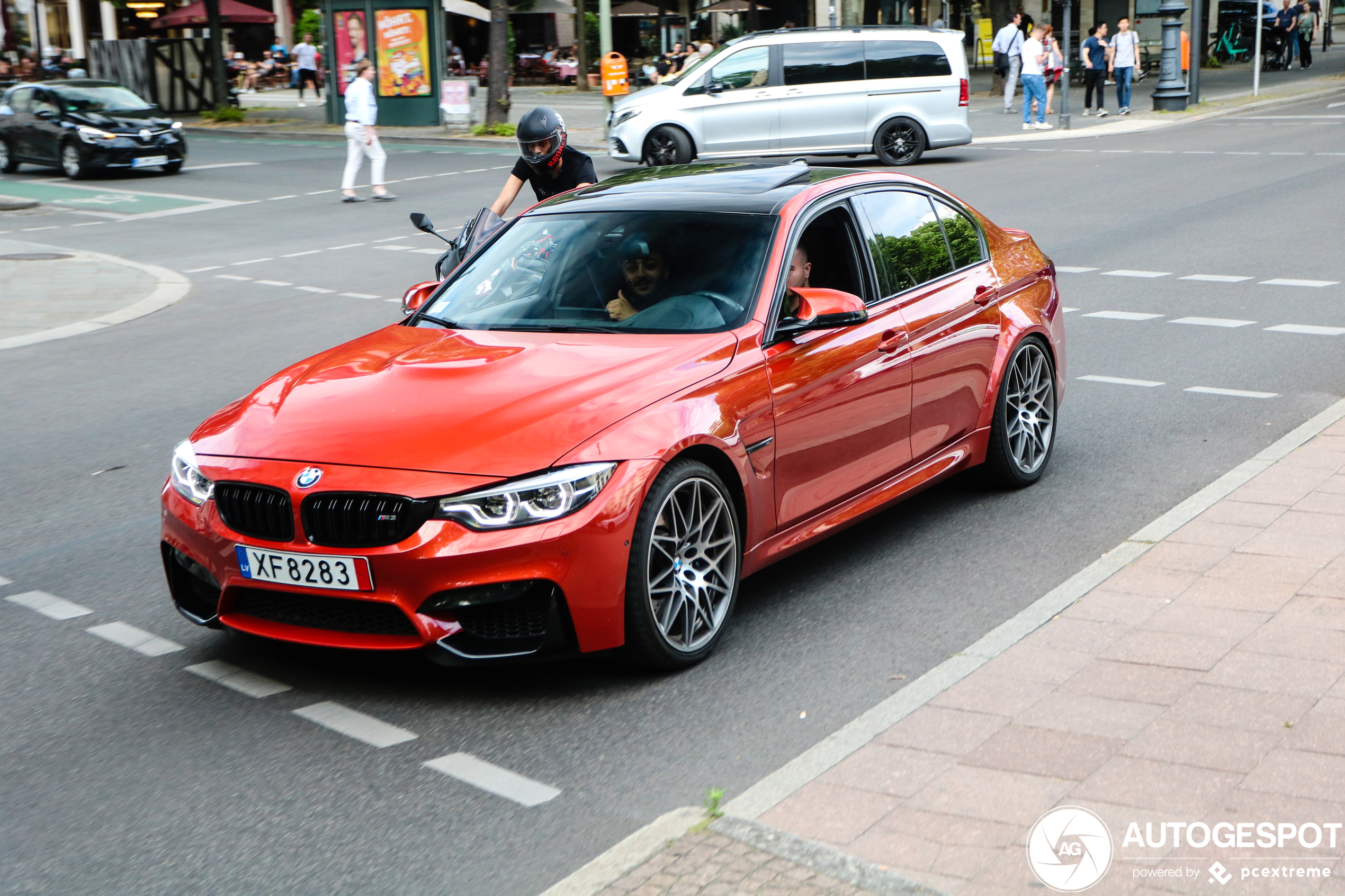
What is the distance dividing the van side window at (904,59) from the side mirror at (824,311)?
63.5 ft

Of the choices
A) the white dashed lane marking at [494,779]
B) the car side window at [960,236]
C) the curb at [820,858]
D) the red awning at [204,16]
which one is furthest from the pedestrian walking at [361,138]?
the red awning at [204,16]

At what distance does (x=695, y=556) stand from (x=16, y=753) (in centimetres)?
212

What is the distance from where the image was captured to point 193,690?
468cm

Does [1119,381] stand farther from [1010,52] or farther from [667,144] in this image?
[1010,52]

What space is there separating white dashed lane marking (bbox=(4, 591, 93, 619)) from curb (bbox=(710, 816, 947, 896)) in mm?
3072

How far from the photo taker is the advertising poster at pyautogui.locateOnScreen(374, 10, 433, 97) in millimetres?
32781

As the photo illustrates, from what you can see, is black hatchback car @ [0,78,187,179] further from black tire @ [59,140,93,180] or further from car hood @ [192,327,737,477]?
car hood @ [192,327,737,477]

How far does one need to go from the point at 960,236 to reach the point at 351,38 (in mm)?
28863

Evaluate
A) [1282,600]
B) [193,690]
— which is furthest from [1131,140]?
[193,690]

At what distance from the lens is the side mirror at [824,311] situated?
203 inches

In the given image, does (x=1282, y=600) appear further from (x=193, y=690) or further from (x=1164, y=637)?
(x=193, y=690)

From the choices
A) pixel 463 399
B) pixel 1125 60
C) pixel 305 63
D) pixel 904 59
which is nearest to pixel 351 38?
pixel 904 59

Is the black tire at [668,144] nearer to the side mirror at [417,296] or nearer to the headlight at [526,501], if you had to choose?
the side mirror at [417,296]

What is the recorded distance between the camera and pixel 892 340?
5.73m
